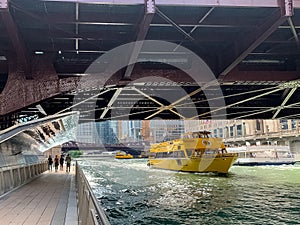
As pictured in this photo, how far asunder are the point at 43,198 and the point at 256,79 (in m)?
8.99

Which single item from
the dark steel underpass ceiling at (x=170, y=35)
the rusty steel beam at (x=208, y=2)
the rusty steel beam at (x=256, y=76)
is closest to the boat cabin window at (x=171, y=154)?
the dark steel underpass ceiling at (x=170, y=35)

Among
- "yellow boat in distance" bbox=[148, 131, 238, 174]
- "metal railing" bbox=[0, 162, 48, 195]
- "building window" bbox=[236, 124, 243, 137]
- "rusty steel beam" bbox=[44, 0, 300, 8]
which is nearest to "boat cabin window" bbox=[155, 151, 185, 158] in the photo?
"yellow boat in distance" bbox=[148, 131, 238, 174]

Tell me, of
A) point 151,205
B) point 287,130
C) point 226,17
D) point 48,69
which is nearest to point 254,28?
point 226,17

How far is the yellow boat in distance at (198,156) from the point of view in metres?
42.7

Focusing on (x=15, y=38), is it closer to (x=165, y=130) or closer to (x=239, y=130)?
(x=239, y=130)

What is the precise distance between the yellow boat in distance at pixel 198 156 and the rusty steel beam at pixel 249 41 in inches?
1230

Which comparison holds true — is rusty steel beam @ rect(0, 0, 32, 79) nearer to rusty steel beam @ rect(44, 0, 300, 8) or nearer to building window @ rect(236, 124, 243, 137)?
rusty steel beam @ rect(44, 0, 300, 8)

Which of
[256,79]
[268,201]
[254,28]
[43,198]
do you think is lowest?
[268,201]

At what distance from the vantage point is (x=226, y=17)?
33.1 feet

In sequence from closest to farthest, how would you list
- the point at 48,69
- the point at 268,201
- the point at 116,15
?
the point at 116,15, the point at 48,69, the point at 268,201

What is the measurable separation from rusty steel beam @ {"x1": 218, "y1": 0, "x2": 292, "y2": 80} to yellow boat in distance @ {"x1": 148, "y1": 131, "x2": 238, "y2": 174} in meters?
31.2

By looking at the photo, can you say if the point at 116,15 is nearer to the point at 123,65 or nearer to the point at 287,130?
the point at 123,65

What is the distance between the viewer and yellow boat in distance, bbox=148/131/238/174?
42656mm

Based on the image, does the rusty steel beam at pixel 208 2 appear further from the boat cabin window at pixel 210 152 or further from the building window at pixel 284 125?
the building window at pixel 284 125
